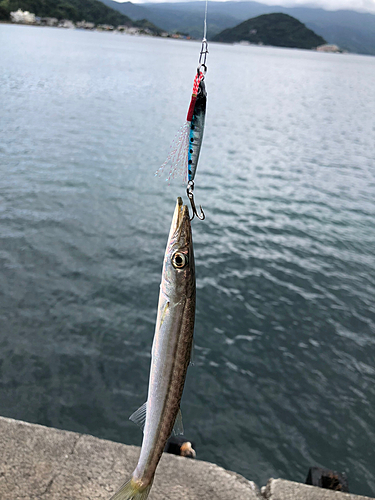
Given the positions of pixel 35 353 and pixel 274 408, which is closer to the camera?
pixel 274 408

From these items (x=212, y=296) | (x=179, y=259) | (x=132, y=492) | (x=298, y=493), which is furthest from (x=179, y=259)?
(x=212, y=296)

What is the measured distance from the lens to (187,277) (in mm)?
2412

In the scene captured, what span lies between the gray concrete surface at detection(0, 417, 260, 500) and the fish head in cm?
348

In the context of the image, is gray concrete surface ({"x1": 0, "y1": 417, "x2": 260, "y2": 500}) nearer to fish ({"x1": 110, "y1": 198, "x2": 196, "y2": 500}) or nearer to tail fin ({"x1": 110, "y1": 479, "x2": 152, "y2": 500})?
tail fin ({"x1": 110, "y1": 479, "x2": 152, "y2": 500})

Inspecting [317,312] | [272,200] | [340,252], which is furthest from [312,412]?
[272,200]

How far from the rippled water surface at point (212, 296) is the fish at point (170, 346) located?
5457mm

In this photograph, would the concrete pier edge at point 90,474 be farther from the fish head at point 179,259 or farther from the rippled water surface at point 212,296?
the fish head at point 179,259

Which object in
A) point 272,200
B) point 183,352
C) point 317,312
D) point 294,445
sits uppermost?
point 183,352

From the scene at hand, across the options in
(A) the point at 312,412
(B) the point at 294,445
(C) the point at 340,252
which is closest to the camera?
(B) the point at 294,445

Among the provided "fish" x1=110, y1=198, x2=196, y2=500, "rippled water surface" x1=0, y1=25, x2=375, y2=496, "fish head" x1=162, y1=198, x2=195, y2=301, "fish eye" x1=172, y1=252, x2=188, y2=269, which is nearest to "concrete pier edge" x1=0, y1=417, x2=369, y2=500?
"fish" x1=110, y1=198, x2=196, y2=500

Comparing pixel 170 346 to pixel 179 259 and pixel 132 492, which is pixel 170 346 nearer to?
pixel 179 259

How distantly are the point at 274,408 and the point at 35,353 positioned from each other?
224 inches

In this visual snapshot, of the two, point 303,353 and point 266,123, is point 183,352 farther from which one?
point 266,123

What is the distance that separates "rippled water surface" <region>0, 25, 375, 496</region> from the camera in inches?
323
